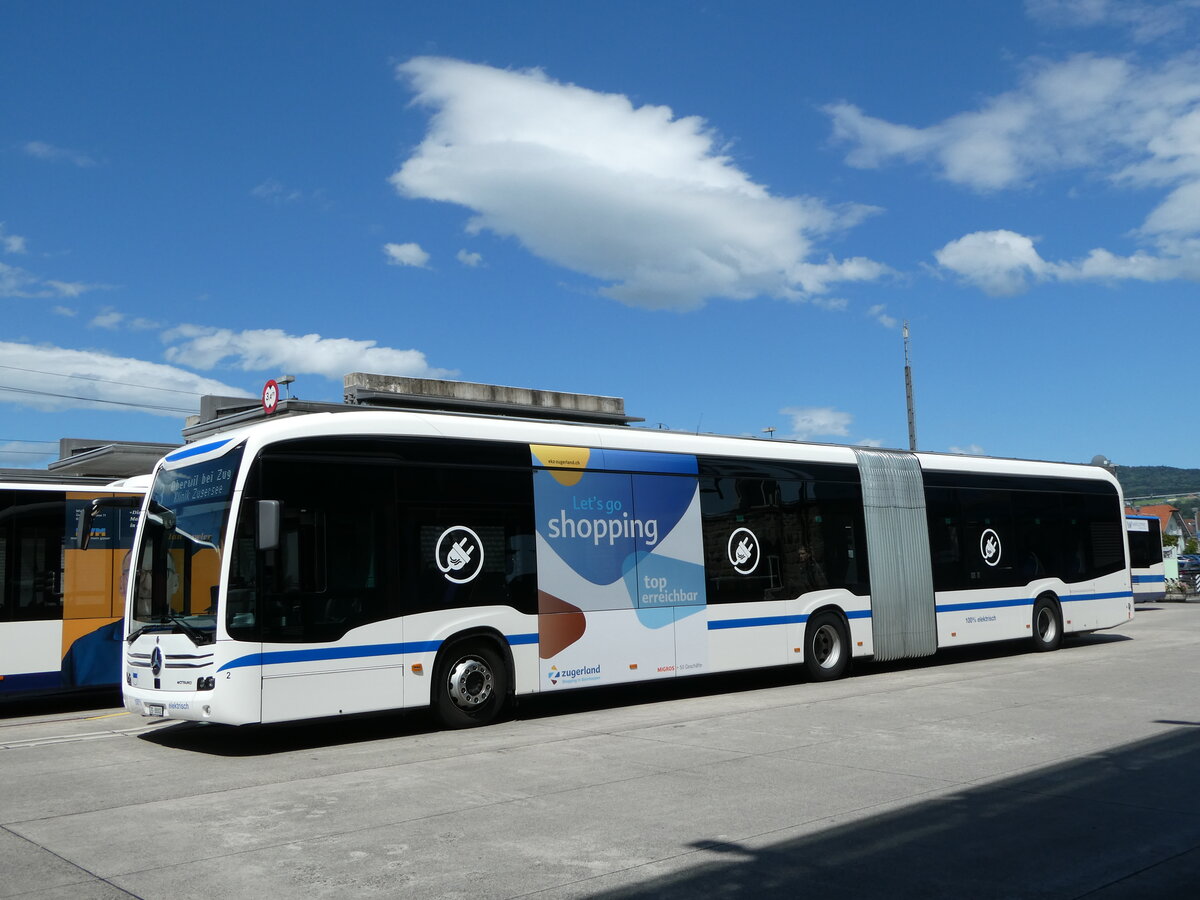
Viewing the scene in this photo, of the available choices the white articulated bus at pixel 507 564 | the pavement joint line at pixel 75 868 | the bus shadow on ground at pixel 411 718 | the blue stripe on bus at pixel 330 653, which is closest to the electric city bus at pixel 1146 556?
the bus shadow on ground at pixel 411 718

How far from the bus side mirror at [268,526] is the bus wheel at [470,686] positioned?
2.43 m

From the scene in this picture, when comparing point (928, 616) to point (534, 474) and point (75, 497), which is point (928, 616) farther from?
point (75, 497)

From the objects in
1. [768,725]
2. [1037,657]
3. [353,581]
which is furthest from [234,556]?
[1037,657]

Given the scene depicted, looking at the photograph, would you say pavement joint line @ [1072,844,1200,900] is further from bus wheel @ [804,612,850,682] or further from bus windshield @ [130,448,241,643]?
bus wheel @ [804,612,850,682]

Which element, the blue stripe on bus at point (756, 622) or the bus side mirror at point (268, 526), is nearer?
the bus side mirror at point (268, 526)

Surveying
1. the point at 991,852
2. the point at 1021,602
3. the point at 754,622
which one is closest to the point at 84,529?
the point at 754,622

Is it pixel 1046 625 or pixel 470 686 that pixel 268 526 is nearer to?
pixel 470 686

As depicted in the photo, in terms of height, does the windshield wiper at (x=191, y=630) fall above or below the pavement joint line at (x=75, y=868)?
above

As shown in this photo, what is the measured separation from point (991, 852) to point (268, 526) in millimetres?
6677

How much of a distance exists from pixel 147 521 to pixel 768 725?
692cm

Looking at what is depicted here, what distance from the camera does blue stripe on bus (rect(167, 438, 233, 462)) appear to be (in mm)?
11070

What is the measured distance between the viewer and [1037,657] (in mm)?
18703

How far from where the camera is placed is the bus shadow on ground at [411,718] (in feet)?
37.4

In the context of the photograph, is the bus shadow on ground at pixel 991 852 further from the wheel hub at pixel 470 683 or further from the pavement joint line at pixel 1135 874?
the wheel hub at pixel 470 683
